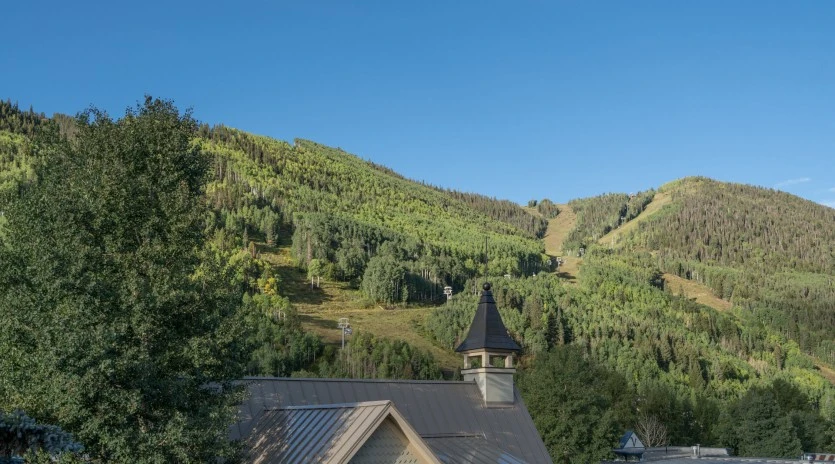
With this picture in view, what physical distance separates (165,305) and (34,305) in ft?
8.96

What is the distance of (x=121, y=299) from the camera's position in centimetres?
1741

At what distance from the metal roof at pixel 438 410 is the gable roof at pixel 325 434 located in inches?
55.7

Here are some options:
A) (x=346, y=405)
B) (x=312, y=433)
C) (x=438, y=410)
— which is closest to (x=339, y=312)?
(x=438, y=410)

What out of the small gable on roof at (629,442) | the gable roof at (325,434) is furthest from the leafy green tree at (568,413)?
the gable roof at (325,434)

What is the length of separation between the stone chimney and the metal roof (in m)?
0.39

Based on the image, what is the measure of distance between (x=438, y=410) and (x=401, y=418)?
9.75m

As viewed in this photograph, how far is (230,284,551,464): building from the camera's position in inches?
748

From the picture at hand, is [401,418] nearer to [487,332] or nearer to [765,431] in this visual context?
[487,332]

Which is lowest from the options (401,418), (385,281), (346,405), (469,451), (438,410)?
(469,451)

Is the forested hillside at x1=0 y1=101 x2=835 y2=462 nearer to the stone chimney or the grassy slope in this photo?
the grassy slope

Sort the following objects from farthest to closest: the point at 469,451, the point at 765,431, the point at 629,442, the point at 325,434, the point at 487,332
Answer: the point at 765,431 → the point at 629,442 → the point at 487,332 → the point at 469,451 → the point at 325,434

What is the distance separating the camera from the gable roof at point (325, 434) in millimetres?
18297

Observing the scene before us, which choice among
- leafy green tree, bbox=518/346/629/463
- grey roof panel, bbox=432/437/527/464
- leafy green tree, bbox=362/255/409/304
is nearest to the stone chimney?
grey roof panel, bbox=432/437/527/464

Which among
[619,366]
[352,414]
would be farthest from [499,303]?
[352,414]
